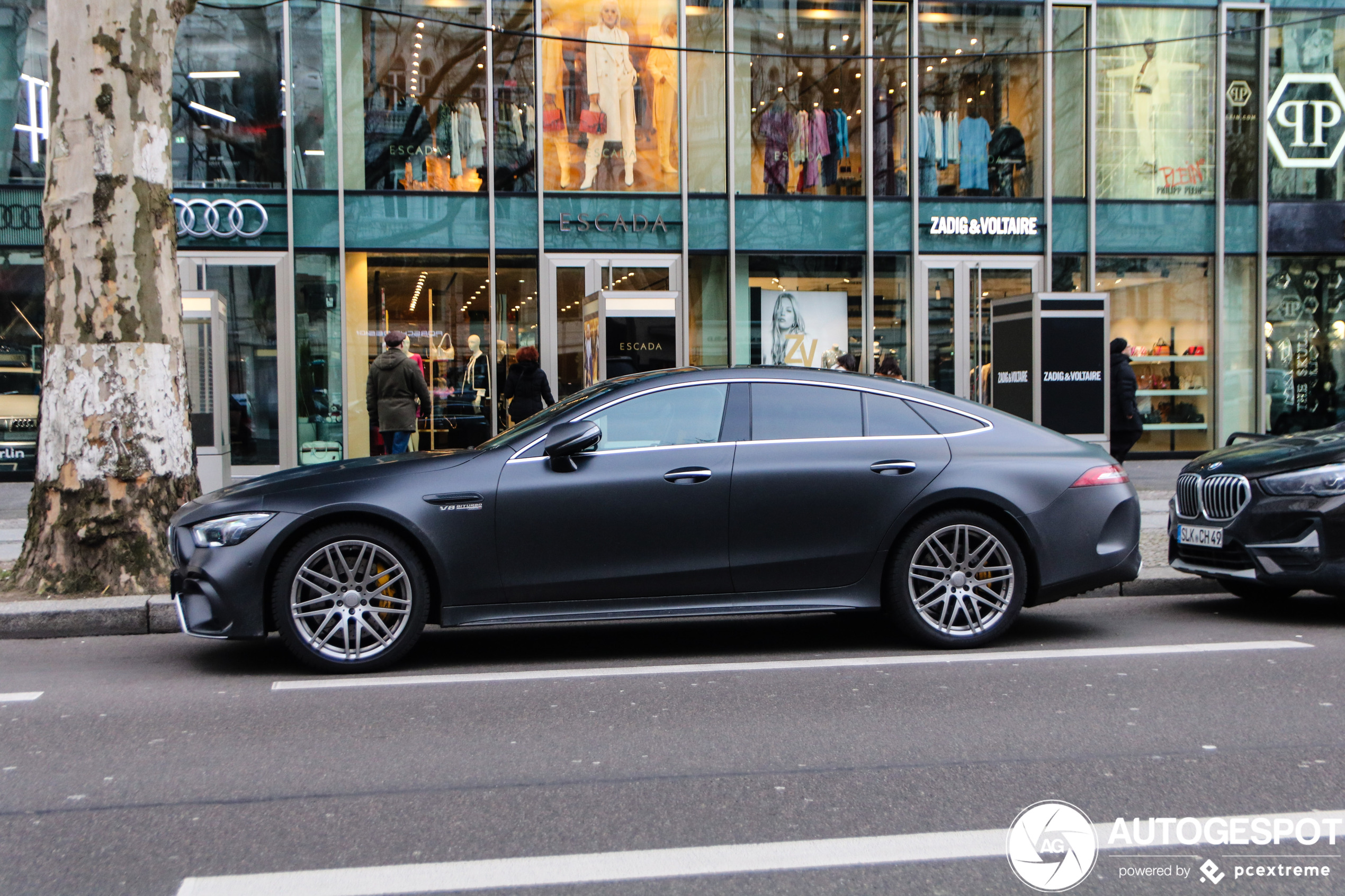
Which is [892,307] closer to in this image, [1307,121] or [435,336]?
[435,336]

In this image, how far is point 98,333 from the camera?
7.76 m

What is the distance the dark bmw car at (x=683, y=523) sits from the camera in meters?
5.83

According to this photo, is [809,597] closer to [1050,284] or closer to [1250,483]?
[1250,483]

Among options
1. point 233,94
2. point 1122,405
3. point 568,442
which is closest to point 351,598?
point 568,442

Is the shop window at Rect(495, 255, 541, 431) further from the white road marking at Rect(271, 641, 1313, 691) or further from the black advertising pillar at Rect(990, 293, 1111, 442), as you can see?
the white road marking at Rect(271, 641, 1313, 691)

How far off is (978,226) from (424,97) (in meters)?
8.07

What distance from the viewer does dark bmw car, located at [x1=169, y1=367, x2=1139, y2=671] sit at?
5.83 m

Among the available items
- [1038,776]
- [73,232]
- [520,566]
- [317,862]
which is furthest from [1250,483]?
[73,232]

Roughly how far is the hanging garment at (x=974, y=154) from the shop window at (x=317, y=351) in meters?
9.06

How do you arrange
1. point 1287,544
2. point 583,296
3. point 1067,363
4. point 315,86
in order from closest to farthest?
1. point 1287,544
2. point 1067,363
3. point 315,86
4. point 583,296

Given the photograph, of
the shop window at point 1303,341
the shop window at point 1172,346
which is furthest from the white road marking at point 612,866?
the shop window at point 1303,341

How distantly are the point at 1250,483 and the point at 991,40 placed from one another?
12.7m

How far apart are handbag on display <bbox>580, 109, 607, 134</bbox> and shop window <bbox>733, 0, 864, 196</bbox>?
193cm

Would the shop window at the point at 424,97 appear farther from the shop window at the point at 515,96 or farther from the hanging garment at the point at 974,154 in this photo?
the hanging garment at the point at 974,154
